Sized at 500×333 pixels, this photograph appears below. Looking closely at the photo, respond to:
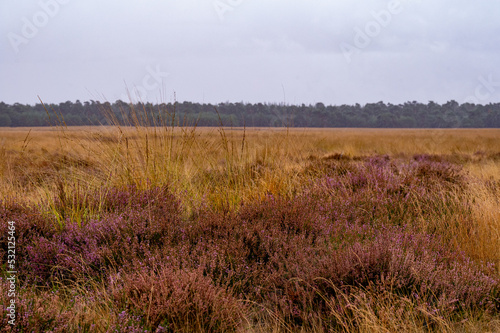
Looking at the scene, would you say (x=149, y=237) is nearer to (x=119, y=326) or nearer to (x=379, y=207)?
(x=119, y=326)

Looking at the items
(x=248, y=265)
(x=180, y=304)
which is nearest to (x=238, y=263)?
(x=248, y=265)

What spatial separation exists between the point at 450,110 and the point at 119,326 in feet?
373

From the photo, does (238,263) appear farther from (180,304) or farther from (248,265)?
(180,304)

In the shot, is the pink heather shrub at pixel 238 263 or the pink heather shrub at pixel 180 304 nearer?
the pink heather shrub at pixel 180 304

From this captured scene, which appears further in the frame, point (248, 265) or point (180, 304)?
point (248, 265)

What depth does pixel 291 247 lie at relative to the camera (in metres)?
3.24

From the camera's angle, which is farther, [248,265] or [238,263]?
[248,265]

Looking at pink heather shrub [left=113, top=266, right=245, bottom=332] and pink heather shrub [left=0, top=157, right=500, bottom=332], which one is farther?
pink heather shrub [left=0, top=157, right=500, bottom=332]

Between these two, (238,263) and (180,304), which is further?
(238,263)

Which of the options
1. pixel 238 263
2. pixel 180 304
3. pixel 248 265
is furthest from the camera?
pixel 248 265

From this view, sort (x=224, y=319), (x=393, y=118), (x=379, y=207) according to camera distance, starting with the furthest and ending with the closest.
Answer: (x=393, y=118), (x=379, y=207), (x=224, y=319)

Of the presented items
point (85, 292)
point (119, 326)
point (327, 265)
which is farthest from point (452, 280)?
point (85, 292)

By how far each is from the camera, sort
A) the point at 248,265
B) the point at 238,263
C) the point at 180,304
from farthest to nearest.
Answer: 1. the point at 248,265
2. the point at 238,263
3. the point at 180,304

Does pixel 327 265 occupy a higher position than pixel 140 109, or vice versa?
pixel 140 109
